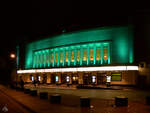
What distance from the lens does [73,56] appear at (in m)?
51.2

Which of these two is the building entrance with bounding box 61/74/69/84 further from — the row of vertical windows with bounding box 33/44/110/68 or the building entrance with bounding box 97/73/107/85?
the building entrance with bounding box 97/73/107/85

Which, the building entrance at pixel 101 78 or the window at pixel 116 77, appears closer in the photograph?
the window at pixel 116 77

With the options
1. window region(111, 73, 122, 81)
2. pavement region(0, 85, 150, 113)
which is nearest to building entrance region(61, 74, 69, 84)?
window region(111, 73, 122, 81)

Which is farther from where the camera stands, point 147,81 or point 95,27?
point 95,27

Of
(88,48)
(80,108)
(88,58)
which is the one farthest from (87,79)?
(80,108)

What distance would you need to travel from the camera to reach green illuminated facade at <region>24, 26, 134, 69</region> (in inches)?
1714

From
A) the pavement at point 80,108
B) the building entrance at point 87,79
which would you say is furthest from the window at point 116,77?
the pavement at point 80,108

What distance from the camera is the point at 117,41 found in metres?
44.3

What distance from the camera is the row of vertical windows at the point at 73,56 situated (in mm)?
46156

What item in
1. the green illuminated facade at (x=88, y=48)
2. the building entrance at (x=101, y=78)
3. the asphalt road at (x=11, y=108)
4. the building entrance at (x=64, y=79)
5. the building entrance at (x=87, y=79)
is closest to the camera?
the asphalt road at (x=11, y=108)

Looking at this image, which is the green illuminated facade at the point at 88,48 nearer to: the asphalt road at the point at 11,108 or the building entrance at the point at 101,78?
the building entrance at the point at 101,78

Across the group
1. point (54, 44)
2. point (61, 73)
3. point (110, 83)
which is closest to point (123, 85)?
point (110, 83)

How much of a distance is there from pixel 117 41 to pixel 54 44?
1795 cm

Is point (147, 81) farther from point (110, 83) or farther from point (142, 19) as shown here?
point (142, 19)
